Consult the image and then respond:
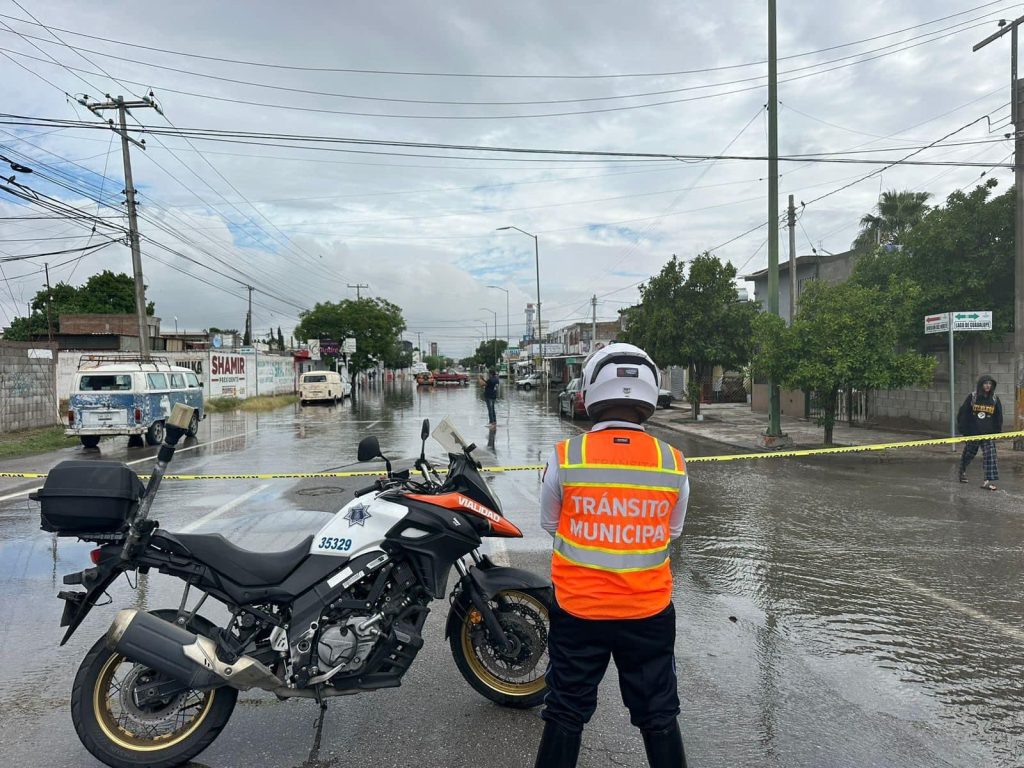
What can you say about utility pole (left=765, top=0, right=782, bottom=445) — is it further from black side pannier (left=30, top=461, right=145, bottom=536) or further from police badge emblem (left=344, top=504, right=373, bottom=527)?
black side pannier (left=30, top=461, right=145, bottom=536)

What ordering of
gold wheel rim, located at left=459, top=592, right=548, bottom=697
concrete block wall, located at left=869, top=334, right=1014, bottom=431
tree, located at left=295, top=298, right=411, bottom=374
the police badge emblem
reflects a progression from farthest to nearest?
1. tree, located at left=295, top=298, right=411, bottom=374
2. concrete block wall, located at left=869, top=334, right=1014, bottom=431
3. gold wheel rim, located at left=459, top=592, right=548, bottom=697
4. the police badge emblem

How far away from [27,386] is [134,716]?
20253 mm

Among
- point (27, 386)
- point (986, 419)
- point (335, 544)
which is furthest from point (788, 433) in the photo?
point (27, 386)

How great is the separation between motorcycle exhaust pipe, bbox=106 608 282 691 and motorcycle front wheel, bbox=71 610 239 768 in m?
0.10

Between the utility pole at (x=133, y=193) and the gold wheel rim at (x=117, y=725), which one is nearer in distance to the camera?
the gold wheel rim at (x=117, y=725)

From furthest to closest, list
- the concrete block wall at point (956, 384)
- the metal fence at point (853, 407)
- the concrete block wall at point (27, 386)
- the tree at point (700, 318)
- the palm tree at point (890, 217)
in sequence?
the palm tree at point (890, 217) → the tree at point (700, 318) → the metal fence at point (853, 407) → the concrete block wall at point (27, 386) → the concrete block wall at point (956, 384)

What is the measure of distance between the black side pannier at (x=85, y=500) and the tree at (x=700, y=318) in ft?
65.8

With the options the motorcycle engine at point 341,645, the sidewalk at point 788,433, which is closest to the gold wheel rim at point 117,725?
Result: the motorcycle engine at point 341,645

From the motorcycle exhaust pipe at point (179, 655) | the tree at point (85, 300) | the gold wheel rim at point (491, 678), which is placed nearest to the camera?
the motorcycle exhaust pipe at point (179, 655)

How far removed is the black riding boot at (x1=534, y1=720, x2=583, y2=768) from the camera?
2252mm

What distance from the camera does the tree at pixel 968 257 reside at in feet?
50.2

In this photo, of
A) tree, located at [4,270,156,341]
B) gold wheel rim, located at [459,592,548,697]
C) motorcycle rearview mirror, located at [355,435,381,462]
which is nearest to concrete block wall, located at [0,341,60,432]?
motorcycle rearview mirror, located at [355,435,381,462]

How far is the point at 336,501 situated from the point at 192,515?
1681 mm

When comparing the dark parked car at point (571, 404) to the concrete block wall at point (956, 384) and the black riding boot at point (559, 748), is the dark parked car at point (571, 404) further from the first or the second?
the black riding boot at point (559, 748)
